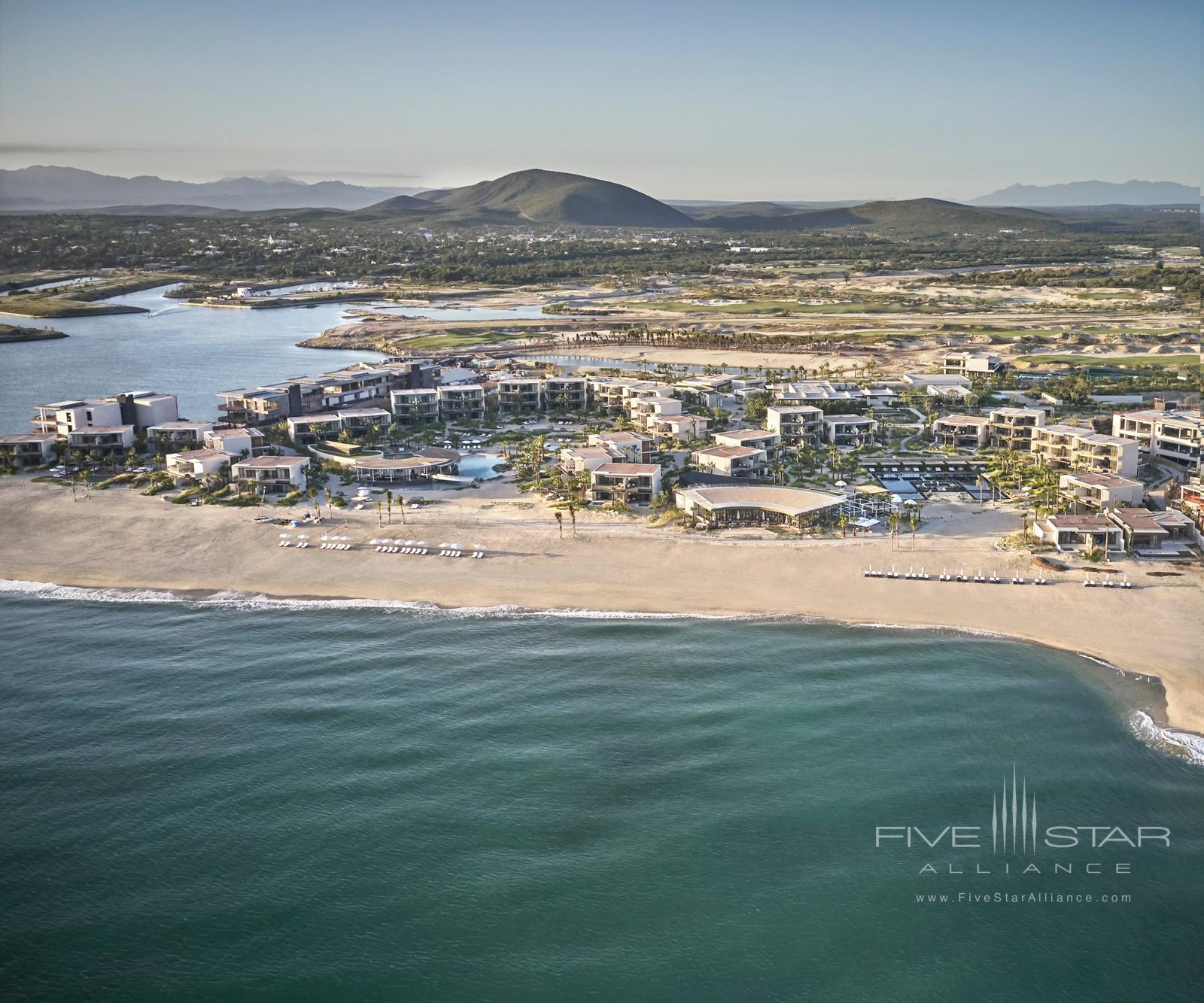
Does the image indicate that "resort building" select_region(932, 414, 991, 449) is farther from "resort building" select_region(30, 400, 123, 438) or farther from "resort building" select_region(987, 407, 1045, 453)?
"resort building" select_region(30, 400, 123, 438)

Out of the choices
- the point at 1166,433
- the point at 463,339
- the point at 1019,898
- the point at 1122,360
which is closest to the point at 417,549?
the point at 1019,898

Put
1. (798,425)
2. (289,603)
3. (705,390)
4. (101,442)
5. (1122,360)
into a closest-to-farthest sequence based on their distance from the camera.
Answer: (289,603) < (101,442) < (798,425) < (705,390) < (1122,360)

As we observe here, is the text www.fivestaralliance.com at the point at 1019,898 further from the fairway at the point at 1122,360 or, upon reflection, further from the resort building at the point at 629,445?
the fairway at the point at 1122,360

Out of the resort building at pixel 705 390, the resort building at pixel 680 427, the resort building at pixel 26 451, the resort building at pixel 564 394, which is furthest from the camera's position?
the resort building at pixel 564 394

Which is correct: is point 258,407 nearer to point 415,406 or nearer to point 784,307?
point 415,406

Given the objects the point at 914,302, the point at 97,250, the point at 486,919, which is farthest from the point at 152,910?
the point at 97,250

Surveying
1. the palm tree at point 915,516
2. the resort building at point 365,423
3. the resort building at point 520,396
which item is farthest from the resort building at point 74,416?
the palm tree at point 915,516
